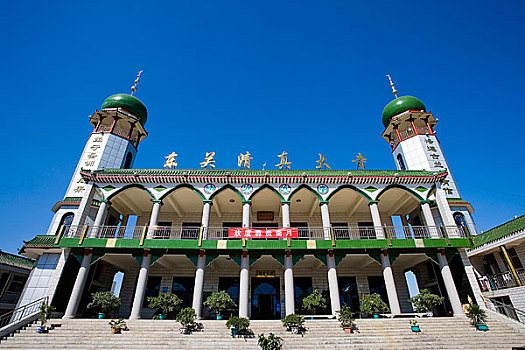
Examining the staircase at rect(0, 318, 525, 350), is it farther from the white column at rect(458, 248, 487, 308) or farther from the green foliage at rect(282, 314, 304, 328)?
the white column at rect(458, 248, 487, 308)

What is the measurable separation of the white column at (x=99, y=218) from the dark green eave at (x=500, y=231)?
2234cm

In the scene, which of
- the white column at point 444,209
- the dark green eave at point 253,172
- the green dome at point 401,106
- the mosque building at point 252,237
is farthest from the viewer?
the green dome at point 401,106

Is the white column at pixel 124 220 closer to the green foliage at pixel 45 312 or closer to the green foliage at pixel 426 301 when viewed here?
the green foliage at pixel 45 312

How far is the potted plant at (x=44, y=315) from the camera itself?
1181cm

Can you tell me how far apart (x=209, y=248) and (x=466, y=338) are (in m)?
12.5

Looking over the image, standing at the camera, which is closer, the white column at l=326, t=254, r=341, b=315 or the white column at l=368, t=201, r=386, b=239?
the white column at l=326, t=254, r=341, b=315

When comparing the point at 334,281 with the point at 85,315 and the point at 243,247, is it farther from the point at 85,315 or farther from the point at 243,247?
the point at 85,315

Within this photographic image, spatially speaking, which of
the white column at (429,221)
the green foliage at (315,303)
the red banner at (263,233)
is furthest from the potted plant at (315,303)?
the white column at (429,221)

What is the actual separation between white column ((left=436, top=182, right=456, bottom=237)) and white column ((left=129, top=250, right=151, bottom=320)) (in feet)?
57.6

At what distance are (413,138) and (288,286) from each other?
53.6 feet

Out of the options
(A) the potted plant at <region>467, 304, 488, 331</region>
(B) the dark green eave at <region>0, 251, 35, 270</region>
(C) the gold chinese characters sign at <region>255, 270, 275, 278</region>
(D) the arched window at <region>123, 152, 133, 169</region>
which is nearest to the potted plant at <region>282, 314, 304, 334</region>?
(C) the gold chinese characters sign at <region>255, 270, 275, 278</region>

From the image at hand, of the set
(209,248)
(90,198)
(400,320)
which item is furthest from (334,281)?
(90,198)

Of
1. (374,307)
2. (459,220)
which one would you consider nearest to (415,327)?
(374,307)

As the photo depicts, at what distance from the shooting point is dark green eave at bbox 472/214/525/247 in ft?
47.0
